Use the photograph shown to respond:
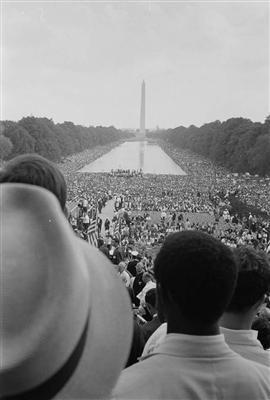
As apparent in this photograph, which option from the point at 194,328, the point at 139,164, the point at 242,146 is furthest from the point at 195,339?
the point at 139,164

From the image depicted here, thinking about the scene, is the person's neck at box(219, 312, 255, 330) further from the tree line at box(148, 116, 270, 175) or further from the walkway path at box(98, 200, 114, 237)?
the tree line at box(148, 116, 270, 175)

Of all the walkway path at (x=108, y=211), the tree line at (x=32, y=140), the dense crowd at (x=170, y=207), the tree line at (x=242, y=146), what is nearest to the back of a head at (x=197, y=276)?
the dense crowd at (x=170, y=207)

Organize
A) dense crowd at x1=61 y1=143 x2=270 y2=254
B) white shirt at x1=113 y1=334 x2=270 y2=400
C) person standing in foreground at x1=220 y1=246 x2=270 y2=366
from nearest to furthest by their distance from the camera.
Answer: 1. white shirt at x1=113 y1=334 x2=270 y2=400
2. person standing in foreground at x1=220 y1=246 x2=270 y2=366
3. dense crowd at x1=61 y1=143 x2=270 y2=254

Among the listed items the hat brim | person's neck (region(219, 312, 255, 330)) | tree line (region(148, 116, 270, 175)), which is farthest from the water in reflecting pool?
the hat brim

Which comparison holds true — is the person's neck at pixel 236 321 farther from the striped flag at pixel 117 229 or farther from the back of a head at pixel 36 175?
the striped flag at pixel 117 229

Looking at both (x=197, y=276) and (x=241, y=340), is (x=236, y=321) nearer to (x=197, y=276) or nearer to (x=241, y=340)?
(x=241, y=340)

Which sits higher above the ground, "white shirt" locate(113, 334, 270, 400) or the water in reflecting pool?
"white shirt" locate(113, 334, 270, 400)
